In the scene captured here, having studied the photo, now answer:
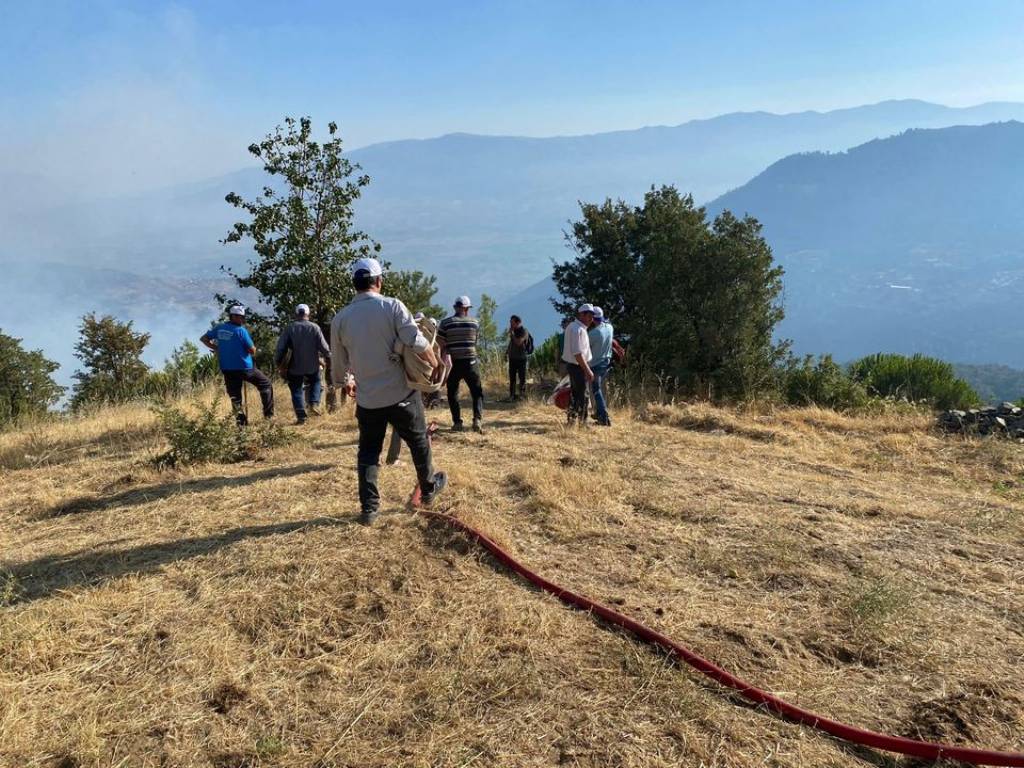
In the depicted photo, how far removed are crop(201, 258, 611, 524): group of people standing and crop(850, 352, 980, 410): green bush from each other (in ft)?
25.6

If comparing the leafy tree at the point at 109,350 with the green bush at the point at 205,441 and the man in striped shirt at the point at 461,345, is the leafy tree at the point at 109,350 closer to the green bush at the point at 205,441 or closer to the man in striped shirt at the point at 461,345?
the green bush at the point at 205,441

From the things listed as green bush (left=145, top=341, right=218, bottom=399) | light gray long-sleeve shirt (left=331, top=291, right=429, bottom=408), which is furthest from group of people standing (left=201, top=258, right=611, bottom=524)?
green bush (left=145, top=341, right=218, bottom=399)

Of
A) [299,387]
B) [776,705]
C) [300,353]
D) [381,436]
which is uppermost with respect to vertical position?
[300,353]

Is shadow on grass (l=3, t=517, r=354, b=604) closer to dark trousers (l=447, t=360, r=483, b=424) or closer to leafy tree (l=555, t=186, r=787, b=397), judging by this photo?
dark trousers (l=447, t=360, r=483, b=424)

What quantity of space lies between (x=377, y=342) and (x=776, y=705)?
10.5 ft

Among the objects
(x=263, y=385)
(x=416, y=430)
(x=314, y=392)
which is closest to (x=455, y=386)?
(x=314, y=392)

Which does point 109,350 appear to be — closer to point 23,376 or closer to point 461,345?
point 23,376

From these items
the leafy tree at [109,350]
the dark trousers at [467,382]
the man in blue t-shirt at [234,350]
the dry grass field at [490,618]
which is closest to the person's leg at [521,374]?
the dark trousers at [467,382]

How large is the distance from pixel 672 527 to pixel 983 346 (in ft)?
640

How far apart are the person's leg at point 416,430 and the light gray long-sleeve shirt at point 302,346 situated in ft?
13.8

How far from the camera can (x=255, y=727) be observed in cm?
274

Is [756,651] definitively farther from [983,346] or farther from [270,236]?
[983,346]

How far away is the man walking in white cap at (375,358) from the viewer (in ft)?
14.4

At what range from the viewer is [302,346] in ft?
28.1
